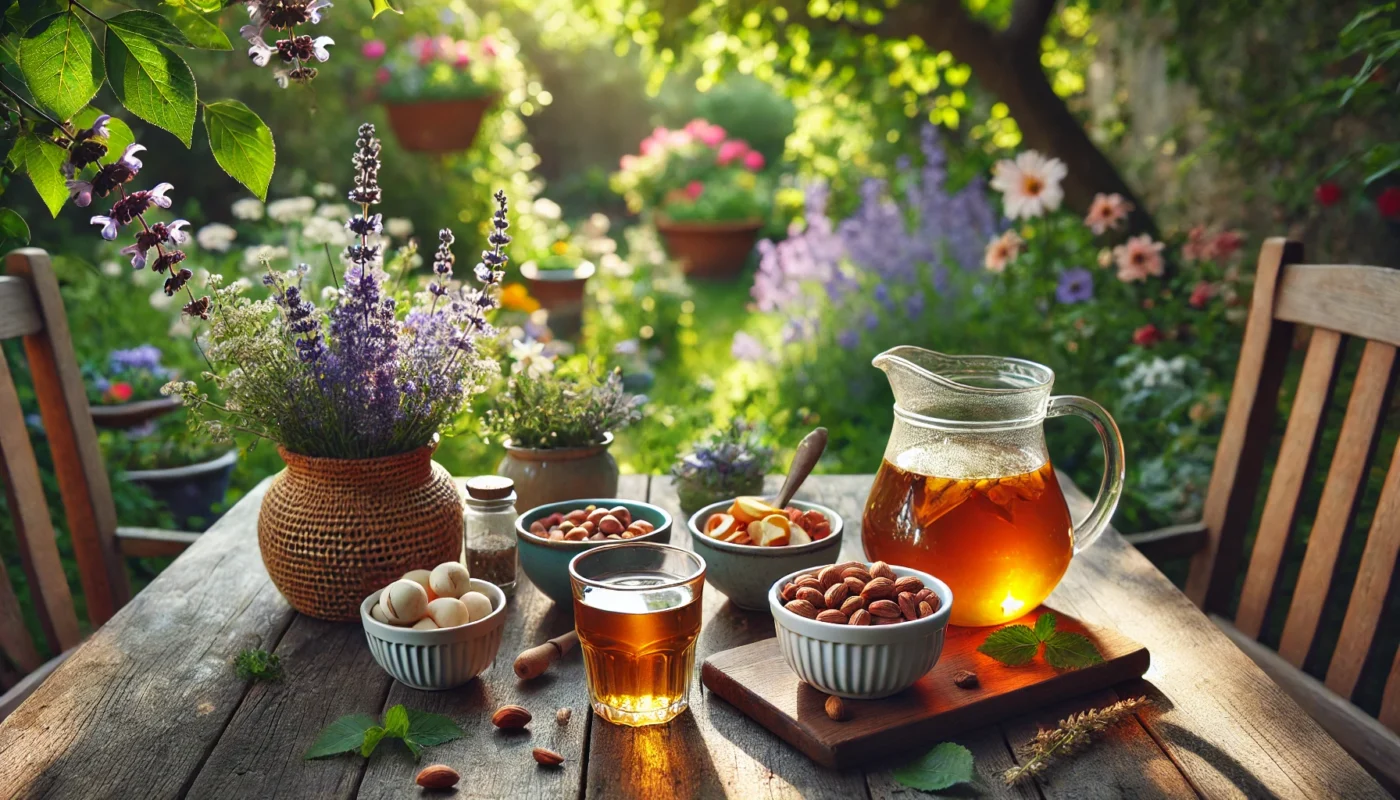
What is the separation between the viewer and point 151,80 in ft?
3.07

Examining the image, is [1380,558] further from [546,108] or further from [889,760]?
[546,108]

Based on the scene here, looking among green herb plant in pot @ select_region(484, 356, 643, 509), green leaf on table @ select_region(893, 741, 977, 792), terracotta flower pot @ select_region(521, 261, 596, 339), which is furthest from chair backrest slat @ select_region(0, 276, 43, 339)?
terracotta flower pot @ select_region(521, 261, 596, 339)

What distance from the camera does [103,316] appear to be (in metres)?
3.75

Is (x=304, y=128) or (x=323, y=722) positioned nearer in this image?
(x=323, y=722)

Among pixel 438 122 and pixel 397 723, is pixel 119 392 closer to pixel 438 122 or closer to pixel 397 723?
pixel 397 723

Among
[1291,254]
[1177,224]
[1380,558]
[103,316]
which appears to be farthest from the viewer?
[103,316]

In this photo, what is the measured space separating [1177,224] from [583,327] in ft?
8.71

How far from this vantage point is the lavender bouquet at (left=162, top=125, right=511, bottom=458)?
114 cm

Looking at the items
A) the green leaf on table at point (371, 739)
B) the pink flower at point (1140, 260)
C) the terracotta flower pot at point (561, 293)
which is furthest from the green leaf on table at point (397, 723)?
the terracotta flower pot at point (561, 293)

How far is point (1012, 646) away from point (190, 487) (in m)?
2.20

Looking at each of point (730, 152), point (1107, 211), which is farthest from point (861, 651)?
point (730, 152)

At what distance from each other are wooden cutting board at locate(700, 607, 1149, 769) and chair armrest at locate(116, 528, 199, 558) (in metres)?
0.94

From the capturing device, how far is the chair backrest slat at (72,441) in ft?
5.10

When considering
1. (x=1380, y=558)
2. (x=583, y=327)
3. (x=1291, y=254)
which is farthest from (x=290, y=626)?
(x=583, y=327)
